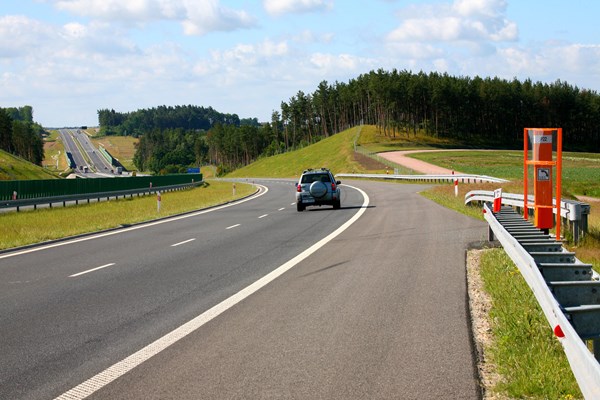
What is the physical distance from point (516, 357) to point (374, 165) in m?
95.6

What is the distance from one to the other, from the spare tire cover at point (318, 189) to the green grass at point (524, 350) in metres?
20.1

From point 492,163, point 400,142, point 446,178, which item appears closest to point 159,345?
point 446,178

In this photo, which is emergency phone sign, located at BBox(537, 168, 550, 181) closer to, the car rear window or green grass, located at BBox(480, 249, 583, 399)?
green grass, located at BBox(480, 249, 583, 399)

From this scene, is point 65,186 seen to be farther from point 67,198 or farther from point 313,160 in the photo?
point 313,160

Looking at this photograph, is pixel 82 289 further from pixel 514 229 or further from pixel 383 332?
pixel 514 229

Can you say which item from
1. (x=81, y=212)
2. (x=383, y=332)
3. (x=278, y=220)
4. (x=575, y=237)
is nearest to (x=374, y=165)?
(x=81, y=212)

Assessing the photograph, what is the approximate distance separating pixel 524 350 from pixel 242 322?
3156mm

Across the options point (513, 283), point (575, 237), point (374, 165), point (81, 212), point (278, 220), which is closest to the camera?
point (513, 283)

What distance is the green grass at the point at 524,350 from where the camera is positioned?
18.0ft

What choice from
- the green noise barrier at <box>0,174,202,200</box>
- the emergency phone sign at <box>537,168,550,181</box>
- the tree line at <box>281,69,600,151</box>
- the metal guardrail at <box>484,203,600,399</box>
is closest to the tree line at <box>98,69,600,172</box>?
the tree line at <box>281,69,600,151</box>

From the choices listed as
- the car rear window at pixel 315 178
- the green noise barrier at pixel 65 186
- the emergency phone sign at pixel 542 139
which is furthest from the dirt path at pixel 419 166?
the emergency phone sign at pixel 542 139

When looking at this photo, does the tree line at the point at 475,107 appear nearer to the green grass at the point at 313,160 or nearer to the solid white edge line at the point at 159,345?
the green grass at the point at 313,160

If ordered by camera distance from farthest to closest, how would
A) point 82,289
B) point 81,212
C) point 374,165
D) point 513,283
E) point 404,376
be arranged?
point 374,165
point 81,212
point 82,289
point 513,283
point 404,376

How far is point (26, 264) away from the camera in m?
15.3
